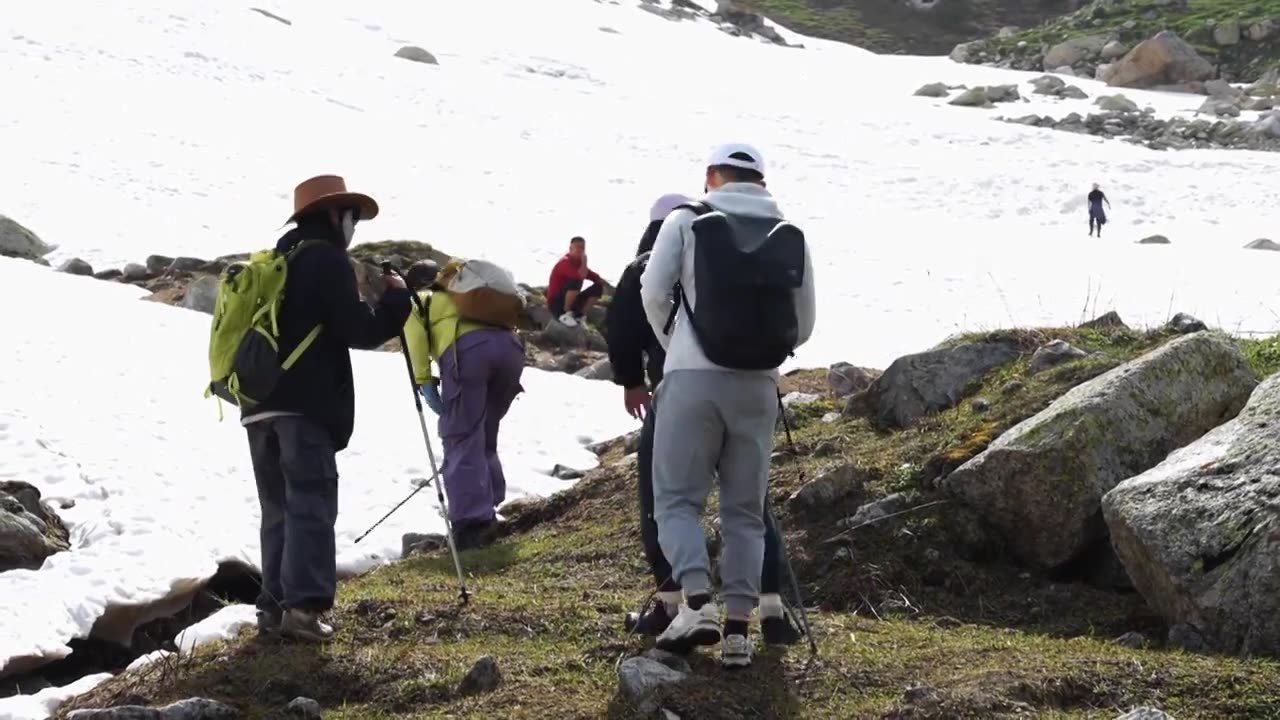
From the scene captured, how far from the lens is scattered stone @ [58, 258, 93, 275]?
68.2 feet

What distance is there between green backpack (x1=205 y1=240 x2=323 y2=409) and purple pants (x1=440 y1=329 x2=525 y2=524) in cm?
370

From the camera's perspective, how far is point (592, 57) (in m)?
51.3

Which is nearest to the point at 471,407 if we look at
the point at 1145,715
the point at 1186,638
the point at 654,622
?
the point at 654,622

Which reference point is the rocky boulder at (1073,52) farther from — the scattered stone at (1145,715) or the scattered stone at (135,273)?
the scattered stone at (1145,715)

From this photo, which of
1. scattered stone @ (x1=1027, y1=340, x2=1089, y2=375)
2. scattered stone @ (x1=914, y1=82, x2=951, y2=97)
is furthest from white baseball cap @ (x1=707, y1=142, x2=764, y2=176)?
scattered stone @ (x1=914, y1=82, x2=951, y2=97)

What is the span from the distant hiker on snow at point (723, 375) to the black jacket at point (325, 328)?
1.51 metres

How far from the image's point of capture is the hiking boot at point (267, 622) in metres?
7.61

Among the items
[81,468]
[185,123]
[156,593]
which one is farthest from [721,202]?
[185,123]

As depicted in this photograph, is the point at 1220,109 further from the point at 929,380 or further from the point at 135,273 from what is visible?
the point at 929,380

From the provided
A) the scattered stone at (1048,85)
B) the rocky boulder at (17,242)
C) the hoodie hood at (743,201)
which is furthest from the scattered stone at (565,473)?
the scattered stone at (1048,85)

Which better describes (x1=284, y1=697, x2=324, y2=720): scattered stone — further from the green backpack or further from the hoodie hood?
the hoodie hood

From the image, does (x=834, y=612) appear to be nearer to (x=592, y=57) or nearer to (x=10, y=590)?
(x=10, y=590)

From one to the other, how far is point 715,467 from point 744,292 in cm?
80

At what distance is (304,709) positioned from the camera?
6.41 m
